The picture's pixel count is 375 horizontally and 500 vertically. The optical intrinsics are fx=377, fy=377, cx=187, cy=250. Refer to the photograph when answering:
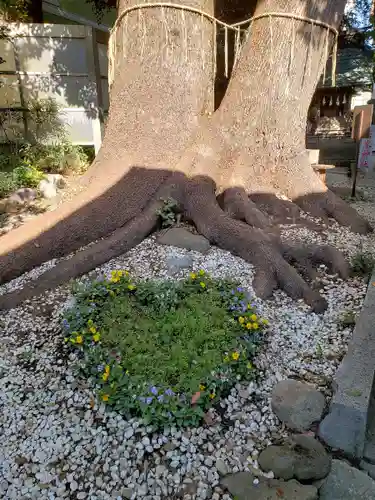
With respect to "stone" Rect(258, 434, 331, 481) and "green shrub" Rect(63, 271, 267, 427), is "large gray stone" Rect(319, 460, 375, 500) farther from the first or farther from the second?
"green shrub" Rect(63, 271, 267, 427)

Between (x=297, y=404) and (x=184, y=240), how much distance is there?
1648mm

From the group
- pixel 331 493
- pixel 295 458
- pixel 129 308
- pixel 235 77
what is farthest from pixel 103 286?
pixel 235 77

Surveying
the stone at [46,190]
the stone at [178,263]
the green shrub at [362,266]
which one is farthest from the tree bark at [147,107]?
the green shrub at [362,266]

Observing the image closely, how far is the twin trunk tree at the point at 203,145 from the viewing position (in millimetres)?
3082

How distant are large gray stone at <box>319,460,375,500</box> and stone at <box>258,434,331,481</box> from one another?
0.12ft

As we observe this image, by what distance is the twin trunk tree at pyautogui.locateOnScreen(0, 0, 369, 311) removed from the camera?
10.1 ft

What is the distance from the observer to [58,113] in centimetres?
625

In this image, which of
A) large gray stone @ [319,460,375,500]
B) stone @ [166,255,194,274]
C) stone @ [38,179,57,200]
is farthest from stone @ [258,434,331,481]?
stone @ [38,179,57,200]

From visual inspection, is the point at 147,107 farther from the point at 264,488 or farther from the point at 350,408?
the point at 264,488

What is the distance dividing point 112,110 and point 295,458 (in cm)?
322

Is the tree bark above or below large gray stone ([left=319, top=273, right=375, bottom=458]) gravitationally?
above

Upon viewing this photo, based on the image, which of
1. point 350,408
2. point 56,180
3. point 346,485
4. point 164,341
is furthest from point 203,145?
point 346,485

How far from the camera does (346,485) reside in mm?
1570

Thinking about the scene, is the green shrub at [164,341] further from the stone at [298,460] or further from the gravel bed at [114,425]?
the stone at [298,460]
